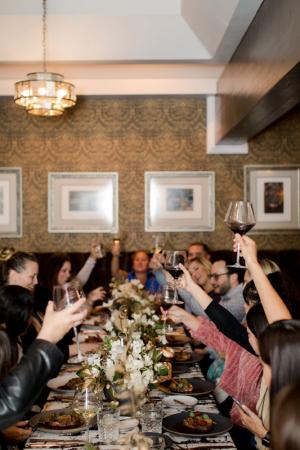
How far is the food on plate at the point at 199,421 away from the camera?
2.35 meters

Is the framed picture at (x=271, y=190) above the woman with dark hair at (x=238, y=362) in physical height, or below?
above

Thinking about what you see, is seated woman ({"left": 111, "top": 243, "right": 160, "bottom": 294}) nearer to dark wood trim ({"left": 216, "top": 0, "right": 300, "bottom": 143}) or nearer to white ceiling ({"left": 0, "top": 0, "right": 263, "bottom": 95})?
dark wood trim ({"left": 216, "top": 0, "right": 300, "bottom": 143})

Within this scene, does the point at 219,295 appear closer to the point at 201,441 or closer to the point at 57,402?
the point at 57,402

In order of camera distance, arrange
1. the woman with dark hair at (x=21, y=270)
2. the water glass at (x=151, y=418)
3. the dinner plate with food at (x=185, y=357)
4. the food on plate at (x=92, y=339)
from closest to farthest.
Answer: the water glass at (x=151, y=418) → the dinner plate with food at (x=185, y=357) → the woman with dark hair at (x=21, y=270) → the food on plate at (x=92, y=339)

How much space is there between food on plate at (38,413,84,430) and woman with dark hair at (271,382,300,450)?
1.28 m

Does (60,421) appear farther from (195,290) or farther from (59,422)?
(195,290)

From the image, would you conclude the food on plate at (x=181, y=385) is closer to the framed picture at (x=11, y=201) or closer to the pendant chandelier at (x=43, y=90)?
the pendant chandelier at (x=43, y=90)

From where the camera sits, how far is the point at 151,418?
2.31m

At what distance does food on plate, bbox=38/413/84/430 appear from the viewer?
2369 millimetres

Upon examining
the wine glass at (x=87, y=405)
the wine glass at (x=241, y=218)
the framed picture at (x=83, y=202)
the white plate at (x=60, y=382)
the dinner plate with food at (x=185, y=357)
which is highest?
the framed picture at (x=83, y=202)

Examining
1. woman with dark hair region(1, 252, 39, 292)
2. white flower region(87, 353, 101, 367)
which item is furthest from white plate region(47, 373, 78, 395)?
woman with dark hair region(1, 252, 39, 292)

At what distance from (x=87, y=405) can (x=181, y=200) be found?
502 centimetres

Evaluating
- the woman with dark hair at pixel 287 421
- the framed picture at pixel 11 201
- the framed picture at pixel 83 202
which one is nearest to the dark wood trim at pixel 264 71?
the framed picture at pixel 83 202

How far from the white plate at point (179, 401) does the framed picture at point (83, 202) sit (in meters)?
4.42
